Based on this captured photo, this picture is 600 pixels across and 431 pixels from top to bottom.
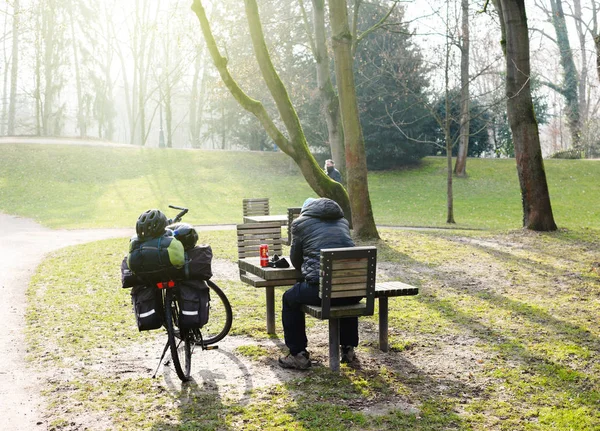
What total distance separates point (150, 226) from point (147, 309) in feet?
2.38

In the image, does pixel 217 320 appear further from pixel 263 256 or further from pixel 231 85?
pixel 231 85

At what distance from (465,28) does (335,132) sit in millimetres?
8377

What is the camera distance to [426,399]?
219 inches

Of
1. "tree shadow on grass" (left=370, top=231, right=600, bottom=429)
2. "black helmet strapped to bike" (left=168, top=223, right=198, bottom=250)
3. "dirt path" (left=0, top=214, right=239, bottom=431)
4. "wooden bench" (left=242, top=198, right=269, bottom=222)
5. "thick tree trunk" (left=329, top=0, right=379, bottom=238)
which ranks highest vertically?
"thick tree trunk" (left=329, top=0, right=379, bottom=238)

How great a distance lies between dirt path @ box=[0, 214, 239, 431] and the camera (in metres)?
5.42

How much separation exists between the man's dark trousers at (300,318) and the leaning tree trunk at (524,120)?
1056 cm

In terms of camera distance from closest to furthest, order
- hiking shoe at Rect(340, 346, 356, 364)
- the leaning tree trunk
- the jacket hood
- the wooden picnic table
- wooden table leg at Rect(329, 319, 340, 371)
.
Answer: wooden table leg at Rect(329, 319, 340, 371)
the jacket hood
hiking shoe at Rect(340, 346, 356, 364)
the wooden picnic table
the leaning tree trunk

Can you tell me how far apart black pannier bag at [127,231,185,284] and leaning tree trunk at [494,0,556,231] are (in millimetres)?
11803

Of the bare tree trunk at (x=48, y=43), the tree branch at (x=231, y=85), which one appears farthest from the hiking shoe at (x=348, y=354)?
the bare tree trunk at (x=48, y=43)

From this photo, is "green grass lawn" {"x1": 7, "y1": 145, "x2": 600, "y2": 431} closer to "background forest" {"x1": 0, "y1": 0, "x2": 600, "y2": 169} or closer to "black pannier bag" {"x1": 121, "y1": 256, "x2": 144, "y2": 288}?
"black pannier bag" {"x1": 121, "y1": 256, "x2": 144, "y2": 288}

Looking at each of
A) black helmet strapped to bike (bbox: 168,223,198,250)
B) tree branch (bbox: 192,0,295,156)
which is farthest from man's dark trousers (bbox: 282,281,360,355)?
tree branch (bbox: 192,0,295,156)

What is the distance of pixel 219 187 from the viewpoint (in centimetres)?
3353

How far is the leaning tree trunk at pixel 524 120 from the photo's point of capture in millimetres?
15672

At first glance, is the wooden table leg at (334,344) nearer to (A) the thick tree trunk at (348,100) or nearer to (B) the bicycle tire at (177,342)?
(B) the bicycle tire at (177,342)
